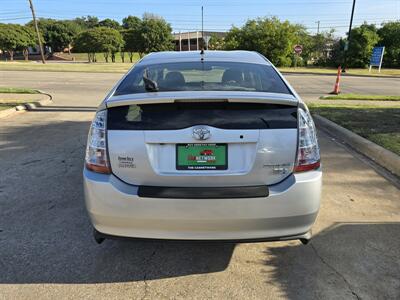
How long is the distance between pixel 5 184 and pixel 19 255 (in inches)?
77.9

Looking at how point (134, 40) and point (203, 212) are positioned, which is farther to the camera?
point (134, 40)

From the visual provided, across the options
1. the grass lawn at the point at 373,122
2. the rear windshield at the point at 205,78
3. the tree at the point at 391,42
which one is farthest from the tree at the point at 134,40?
the rear windshield at the point at 205,78

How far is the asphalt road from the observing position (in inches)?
114

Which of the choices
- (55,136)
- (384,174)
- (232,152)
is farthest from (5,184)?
(384,174)

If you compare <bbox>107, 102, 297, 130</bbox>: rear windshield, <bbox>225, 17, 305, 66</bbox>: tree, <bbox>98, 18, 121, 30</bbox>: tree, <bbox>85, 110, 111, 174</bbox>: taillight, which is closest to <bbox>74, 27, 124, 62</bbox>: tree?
<bbox>225, 17, 305, 66</bbox>: tree

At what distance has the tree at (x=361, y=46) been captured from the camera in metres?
51.1

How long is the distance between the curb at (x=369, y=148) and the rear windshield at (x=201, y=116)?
11.3 feet

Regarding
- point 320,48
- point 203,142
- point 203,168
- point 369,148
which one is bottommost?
point 320,48

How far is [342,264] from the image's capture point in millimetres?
3229

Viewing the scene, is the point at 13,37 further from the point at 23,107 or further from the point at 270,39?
the point at 23,107

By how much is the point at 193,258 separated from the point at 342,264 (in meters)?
1.23

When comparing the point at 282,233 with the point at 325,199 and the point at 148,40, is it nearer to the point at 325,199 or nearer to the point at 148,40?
the point at 325,199

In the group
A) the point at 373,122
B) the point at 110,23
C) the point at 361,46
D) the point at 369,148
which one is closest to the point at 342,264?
the point at 369,148

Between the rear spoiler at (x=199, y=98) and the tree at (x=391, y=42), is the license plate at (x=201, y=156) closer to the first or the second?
the rear spoiler at (x=199, y=98)
